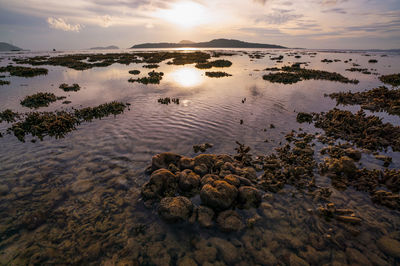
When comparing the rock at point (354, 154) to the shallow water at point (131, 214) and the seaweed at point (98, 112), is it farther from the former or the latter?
the seaweed at point (98, 112)

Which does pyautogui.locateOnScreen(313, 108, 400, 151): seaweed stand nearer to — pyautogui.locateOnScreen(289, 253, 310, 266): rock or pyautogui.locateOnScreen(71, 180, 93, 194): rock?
pyautogui.locateOnScreen(289, 253, 310, 266): rock

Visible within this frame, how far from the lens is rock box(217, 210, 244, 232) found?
6395 millimetres

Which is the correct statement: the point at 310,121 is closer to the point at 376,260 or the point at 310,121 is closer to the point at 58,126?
the point at 376,260

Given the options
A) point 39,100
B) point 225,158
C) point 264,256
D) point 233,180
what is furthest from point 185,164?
point 39,100

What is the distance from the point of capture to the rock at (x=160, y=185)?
772 cm

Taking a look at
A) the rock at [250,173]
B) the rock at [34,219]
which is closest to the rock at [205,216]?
the rock at [250,173]

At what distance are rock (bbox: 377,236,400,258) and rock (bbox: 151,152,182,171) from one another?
8.75 meters

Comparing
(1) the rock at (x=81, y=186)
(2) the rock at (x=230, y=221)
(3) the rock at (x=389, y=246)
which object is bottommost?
(3) the rock at (x=389, y=246)

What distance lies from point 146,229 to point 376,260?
763 centimetres

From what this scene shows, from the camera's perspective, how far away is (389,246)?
5750mm

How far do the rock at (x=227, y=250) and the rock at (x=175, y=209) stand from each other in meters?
1.33

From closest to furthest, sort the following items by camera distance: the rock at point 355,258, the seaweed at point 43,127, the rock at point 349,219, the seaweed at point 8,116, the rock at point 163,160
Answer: the rock at point 355,258, the rock at point 349,219, the rock at point 163,160, the seaweed at point 43,127, the seaweed at point 8,116

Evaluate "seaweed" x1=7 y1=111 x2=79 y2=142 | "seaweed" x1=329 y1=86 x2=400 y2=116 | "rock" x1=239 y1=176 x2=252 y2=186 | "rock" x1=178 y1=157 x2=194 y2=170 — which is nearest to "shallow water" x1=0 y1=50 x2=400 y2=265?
"seaweed" x1=7 y1=111 x2=79 y2=142

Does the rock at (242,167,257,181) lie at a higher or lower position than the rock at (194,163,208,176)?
lower
